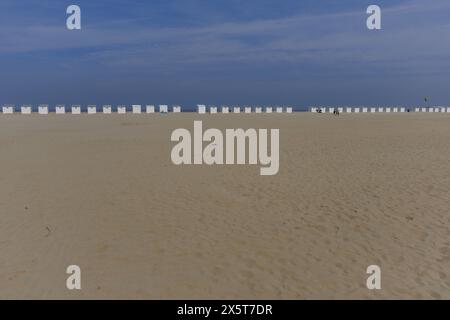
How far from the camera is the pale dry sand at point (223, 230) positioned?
530 centimetres

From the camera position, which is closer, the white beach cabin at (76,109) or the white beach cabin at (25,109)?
the white beach cabin at (25,109)

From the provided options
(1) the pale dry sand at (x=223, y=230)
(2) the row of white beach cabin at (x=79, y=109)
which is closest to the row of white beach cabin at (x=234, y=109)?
(2) the row of white beach cabin at (x=79, y=109)

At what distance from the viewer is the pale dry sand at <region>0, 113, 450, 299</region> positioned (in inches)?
209

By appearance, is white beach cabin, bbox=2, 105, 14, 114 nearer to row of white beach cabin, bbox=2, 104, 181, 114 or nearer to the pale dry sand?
row of white beach cabin, bbox=2, 104, 181, 114

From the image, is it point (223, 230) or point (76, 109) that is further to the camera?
point (76, 109)

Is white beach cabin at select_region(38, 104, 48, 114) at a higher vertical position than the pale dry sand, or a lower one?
higher

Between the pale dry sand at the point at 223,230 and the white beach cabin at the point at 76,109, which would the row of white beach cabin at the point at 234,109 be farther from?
the pale dry sand at the point at 223,230

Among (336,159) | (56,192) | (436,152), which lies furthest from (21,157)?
(436,152)

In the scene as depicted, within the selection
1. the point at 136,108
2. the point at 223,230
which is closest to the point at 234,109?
the point at 136,108

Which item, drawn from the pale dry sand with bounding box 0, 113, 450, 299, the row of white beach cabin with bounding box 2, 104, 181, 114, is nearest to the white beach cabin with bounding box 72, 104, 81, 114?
the row of white beach cabin with bounding box 2, 104, 181, 114

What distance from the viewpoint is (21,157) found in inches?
593

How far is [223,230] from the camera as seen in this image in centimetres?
722

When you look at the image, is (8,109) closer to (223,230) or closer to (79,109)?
(79,109)

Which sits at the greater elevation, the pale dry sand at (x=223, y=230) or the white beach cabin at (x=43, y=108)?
the white beach cabin at (x=43, y=108)
